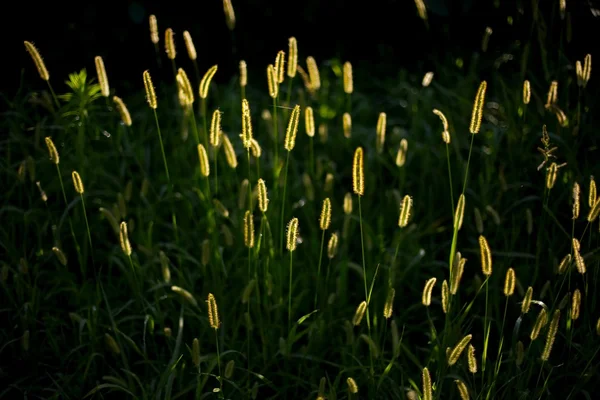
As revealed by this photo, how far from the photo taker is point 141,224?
249 centimetres

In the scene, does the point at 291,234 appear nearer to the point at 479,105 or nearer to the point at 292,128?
the point at 292,128

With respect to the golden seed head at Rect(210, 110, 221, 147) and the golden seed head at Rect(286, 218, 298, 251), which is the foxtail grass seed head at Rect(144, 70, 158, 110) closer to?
the golden seed head at Rect(210, 110, 221, 147)

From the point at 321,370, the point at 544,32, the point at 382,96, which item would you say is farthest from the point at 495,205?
the point at 382,96

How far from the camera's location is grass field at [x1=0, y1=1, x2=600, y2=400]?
6.17 ft

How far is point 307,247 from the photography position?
8.39ft

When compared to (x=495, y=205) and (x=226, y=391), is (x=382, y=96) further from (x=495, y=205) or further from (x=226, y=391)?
(x=226, y=391)

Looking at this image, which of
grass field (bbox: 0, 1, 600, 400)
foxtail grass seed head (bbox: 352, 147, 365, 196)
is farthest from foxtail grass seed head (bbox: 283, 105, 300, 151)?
foxtail grass seed head (bbox: 352, 147, 365, 196)

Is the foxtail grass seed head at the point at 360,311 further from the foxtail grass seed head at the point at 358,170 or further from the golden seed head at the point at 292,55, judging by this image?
the golden seed head at the point at 292,55

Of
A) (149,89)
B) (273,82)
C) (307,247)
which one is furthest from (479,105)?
(307,247)

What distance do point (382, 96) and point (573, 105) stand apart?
952 mm

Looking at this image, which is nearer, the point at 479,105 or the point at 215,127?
the point at 479,105

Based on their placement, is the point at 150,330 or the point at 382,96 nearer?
the point at 150,330

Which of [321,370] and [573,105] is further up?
[573,105]

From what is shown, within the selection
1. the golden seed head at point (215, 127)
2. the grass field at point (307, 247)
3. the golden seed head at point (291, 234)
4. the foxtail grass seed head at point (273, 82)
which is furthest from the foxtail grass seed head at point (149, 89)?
the golden seed head at point (291, 234)
